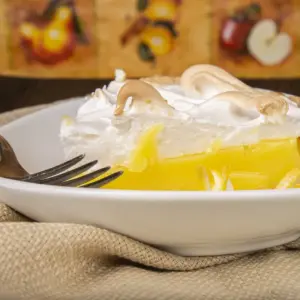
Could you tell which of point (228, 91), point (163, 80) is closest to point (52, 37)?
point (163, 80)

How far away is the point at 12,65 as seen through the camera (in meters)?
1.95

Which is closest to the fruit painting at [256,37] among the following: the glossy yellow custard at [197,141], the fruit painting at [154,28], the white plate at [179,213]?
the fruit painting at [154,28]

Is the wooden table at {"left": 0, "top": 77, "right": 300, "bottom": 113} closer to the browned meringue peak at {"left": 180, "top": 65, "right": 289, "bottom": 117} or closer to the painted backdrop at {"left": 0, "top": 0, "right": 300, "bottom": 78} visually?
the painted backdrop at {"left": 0, "top": 0, "right": 300, "bottom": 78}

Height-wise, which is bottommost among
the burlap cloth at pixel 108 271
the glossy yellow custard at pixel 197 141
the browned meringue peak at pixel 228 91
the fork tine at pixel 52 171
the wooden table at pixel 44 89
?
the wooden table at pixel 44 89

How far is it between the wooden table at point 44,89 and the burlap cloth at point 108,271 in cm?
98

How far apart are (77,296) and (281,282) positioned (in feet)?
0.53

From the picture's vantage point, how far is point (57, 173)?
603 mm

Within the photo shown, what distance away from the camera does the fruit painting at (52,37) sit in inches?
76.0

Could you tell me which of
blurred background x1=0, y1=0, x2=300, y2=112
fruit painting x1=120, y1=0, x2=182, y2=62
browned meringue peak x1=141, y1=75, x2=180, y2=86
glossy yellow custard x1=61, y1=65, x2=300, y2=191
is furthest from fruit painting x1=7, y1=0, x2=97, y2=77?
glossy yellow custard x1=61, y1=65, x2=300, y2=191

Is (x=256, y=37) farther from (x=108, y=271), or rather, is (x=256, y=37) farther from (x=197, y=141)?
(x=108, y=271)

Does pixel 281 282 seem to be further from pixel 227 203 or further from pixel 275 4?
pixel 275 4

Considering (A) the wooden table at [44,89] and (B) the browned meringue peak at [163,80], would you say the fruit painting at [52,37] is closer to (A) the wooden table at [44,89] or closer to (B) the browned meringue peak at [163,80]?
(A) the wooden table at [44,89]

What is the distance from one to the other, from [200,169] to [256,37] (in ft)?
4.74

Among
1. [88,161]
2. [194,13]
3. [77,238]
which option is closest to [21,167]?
[88,161]
